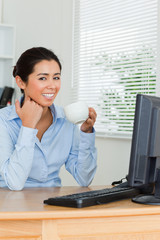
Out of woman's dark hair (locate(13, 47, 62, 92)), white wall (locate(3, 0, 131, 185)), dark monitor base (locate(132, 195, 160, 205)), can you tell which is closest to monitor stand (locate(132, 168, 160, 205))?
dark monitor base (locate(132, 195, 160, 205))

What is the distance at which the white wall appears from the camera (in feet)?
11.0

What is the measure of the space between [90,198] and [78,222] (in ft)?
0.36

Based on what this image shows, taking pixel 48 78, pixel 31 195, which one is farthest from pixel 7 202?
pixel 48 78

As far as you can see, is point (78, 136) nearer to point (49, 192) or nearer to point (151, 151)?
point (49, 192)

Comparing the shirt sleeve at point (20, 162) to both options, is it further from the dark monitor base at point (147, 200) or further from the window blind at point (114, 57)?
the window blind at point (114, 57)

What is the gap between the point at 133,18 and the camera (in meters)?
2.97

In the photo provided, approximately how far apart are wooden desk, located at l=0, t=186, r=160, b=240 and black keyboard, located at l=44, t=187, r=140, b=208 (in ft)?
0.07

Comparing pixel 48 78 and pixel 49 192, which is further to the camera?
pixel 48 78

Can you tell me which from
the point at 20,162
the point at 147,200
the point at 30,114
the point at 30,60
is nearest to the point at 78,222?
the point at 147,200

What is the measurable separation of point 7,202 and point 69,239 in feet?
0.86

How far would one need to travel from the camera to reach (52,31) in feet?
13.0

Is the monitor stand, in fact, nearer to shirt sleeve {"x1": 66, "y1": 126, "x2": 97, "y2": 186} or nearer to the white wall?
shirt sleeve {"x1": 66, "y1": 126, "x2": 97, "y2": 186}

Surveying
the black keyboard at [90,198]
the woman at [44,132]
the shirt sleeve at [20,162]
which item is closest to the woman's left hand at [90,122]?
the woman at [44,132]

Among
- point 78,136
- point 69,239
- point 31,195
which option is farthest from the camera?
point 78,136
